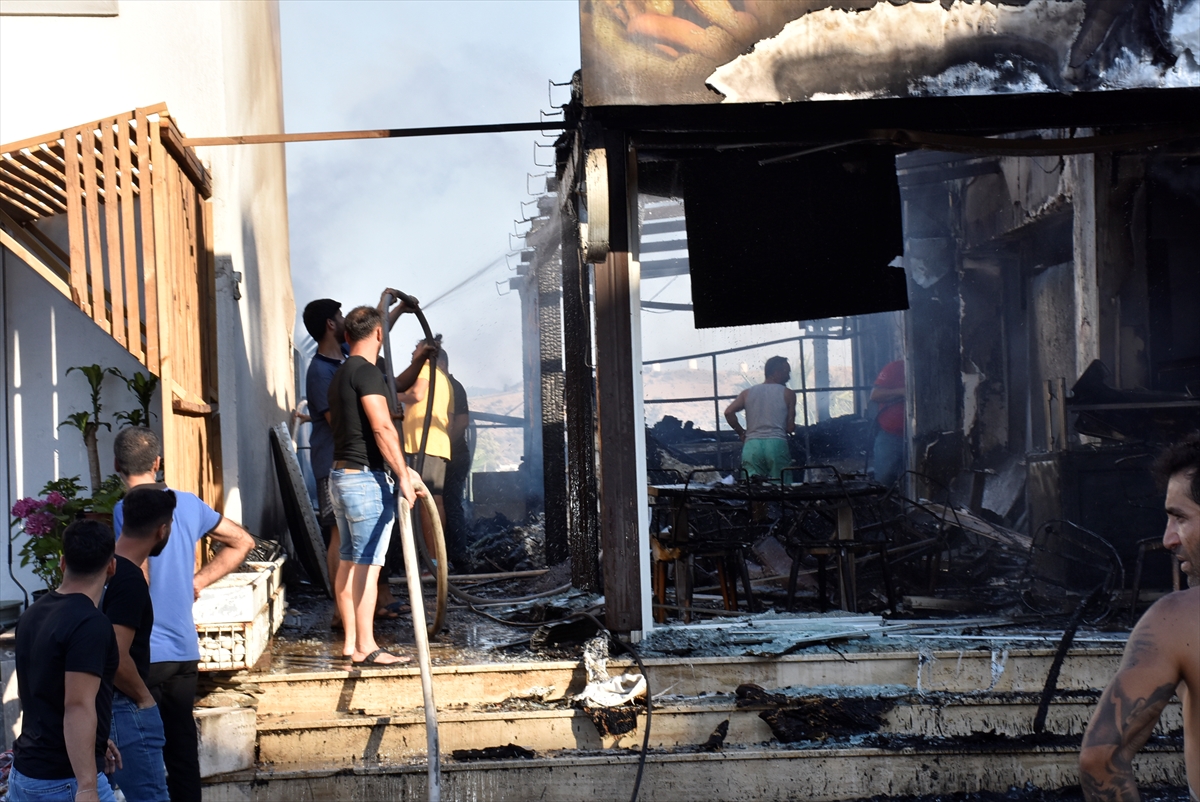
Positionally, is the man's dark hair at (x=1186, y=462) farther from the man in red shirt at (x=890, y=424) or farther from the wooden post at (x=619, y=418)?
the man in red shirt at (x=890, y=424)

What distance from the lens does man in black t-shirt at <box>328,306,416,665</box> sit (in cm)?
572

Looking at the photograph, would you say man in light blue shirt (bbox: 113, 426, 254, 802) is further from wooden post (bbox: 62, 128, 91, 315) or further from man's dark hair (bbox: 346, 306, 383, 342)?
man's dark hair (bbox: 346, 306, 383, 342)

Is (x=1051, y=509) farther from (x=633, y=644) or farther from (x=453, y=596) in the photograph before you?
(x=453, y=596)

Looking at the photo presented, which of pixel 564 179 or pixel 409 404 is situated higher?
pixel 564 179

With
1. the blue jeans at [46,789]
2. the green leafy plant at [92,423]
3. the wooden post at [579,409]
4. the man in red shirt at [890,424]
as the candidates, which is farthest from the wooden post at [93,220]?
the man in red shirt at [890,424]

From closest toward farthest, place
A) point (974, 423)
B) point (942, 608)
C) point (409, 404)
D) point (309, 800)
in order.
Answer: point (309, 800), point (942, 608), point (409, 404), point (974, 423)

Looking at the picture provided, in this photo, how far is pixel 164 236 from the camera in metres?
5.85

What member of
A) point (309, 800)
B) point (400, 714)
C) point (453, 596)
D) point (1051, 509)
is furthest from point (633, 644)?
point (1051, 509)

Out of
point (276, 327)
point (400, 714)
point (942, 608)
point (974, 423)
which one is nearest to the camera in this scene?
point (400, 714)

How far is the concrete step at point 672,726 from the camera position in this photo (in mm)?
5176

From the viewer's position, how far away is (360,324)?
594cm

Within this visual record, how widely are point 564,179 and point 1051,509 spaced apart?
4542mm

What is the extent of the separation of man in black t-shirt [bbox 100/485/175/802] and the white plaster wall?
333 cm

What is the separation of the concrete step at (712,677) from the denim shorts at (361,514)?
2.24ft
